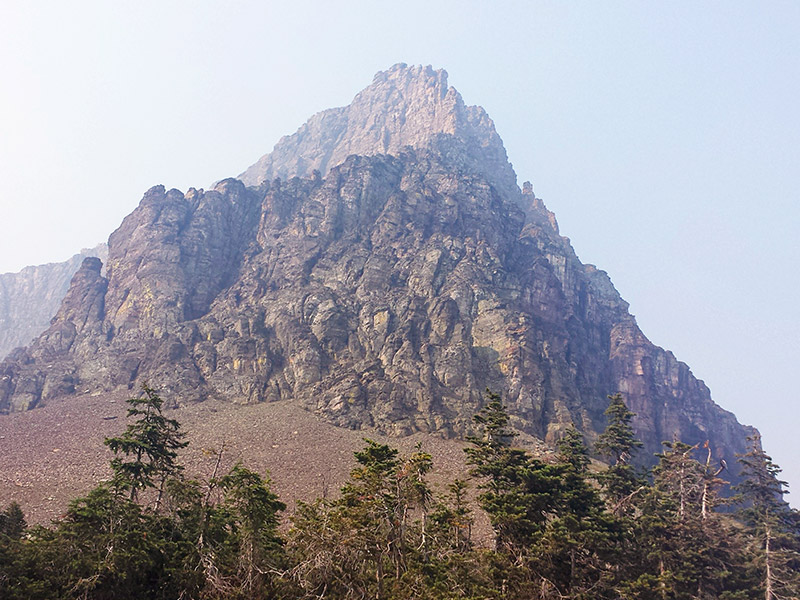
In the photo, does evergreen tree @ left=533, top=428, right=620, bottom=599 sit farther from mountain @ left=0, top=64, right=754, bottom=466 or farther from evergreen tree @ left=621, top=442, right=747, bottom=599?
mountain @ left=0, top=64, right=754, bottom=466

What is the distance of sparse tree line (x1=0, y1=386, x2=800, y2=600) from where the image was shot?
832 inches

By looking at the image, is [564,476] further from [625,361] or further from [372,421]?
[625,361]

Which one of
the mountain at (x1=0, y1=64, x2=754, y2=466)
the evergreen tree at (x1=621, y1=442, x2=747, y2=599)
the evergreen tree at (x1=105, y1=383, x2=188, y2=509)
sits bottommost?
the evergreen tree at (x1=621, y1=442, x2=747, y2=599)

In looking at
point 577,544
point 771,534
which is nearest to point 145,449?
point 577,544

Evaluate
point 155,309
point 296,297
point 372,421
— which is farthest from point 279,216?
point 372,421

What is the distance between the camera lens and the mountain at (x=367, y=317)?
102500mm

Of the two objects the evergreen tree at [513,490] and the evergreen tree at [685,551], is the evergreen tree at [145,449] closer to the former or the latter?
the evergreen tree at [513,490]

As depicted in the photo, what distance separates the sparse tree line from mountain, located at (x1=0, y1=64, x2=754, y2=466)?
55427mm

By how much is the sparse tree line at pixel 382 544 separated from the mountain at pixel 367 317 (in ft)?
182

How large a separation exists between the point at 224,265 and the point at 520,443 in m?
101

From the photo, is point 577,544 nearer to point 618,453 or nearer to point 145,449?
point 618,453

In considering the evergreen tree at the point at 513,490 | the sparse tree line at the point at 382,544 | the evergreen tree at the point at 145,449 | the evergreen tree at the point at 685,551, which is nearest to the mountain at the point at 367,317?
the evergreen tree at the point at 685,551

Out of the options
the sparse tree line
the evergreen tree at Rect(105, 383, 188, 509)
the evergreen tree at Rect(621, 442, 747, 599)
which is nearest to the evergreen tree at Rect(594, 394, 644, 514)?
the evergreen tree at Rect(621, 442, 747, 599)

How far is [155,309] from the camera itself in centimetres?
12056
